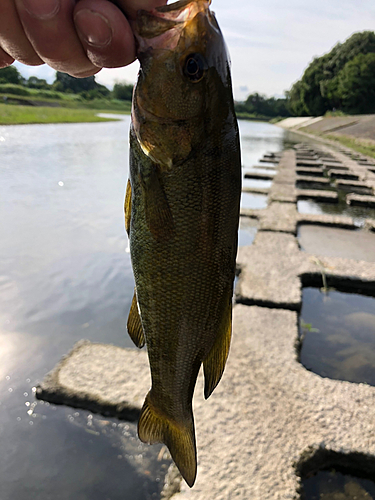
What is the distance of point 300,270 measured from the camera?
4.29m

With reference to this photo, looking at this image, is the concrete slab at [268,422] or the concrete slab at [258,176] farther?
the concrete slab at [258,176]

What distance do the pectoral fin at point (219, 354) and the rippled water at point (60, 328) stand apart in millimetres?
981

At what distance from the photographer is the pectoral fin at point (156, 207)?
1127 mm

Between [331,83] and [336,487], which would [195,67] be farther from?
[331,83]

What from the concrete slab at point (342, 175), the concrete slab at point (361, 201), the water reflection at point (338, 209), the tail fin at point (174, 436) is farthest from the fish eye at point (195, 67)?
the concrete slab at point (342, 175)

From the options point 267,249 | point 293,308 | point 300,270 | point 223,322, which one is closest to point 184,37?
point 223,322

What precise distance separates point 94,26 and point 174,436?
4.30 feet

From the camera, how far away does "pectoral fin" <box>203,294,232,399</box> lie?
49.8 inches

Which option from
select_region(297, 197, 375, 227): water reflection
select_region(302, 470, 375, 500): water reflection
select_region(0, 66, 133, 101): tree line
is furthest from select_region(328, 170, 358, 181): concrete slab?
select_region(0, 66, 133, 101): tree line

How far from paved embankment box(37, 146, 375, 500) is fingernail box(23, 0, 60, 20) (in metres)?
1.92

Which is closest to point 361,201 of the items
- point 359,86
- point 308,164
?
point 308,164

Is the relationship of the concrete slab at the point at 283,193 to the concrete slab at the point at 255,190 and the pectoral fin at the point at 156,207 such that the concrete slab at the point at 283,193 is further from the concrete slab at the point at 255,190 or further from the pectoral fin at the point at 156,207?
the pectoral fin at the point at 156,207

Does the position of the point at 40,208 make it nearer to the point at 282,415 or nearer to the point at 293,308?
the point at 293,308

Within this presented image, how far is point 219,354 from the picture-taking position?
1.28 m
